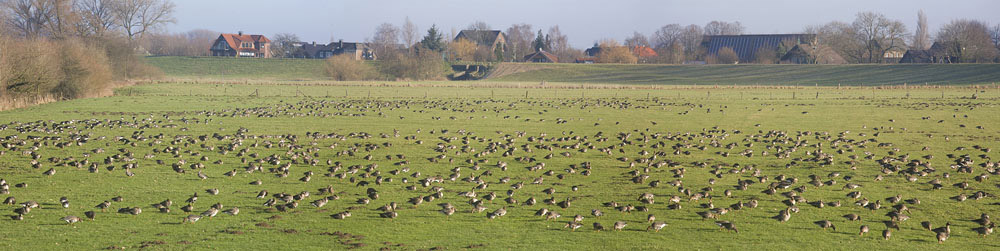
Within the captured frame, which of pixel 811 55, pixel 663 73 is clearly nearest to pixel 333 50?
pixel 663 73

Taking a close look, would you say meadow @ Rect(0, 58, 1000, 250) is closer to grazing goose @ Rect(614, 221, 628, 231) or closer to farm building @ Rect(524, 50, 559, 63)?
grazing goose @ Rect(614, 221, 628, 231)

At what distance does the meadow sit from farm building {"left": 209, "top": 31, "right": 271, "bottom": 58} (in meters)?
159

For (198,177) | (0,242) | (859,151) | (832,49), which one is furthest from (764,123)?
(832,49)

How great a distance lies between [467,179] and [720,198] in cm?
554

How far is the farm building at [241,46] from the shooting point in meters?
182

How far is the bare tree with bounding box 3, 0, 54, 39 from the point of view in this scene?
8288 centimetres

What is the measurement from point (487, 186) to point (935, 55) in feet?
484

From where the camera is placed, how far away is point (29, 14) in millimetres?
83875

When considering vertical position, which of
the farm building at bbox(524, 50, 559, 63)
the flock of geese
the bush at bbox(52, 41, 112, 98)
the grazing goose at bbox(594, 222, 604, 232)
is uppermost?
the farm building at bbox(524, 50, 559, 63)

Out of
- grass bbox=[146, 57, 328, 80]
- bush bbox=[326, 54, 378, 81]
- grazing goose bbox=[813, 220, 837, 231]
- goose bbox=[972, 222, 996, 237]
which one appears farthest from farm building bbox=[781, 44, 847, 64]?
grazing goose bbox=[813, 220, 837, 231]

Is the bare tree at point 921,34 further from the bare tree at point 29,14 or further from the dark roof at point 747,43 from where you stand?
the bare tree at point 29,14

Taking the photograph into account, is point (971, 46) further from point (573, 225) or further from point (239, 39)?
point (239, 39)

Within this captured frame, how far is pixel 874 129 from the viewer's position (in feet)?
106

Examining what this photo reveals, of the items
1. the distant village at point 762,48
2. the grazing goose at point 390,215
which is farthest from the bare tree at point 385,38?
the grazing goose at point 390,215
